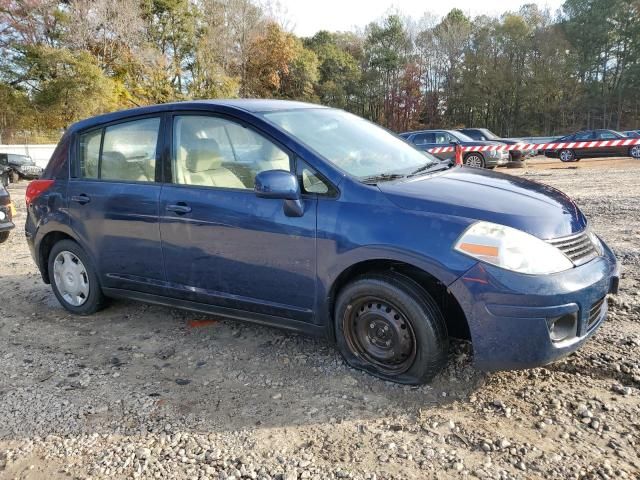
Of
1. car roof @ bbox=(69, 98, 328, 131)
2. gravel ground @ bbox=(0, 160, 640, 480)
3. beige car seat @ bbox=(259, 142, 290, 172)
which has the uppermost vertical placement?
car roof @ bbox=(69, 98, 328, 131)

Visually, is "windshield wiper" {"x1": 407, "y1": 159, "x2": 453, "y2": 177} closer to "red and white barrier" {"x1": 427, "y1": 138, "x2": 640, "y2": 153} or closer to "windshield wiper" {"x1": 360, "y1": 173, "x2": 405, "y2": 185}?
"windshield wiper" {"x1": 360, "y1": 173, "x2": 405, "y2": 185}

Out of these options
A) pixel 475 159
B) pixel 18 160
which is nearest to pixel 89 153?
pixel 475 159

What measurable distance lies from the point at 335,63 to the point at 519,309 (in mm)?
49969

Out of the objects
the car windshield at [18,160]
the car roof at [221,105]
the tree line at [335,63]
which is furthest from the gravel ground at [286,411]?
the tree line at [335,63]

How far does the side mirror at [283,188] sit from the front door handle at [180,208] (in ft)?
2.17


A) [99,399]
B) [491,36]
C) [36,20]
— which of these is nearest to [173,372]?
[99,399]

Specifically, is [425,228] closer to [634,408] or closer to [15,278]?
[634,408]

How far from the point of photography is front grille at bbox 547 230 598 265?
2.73 meters

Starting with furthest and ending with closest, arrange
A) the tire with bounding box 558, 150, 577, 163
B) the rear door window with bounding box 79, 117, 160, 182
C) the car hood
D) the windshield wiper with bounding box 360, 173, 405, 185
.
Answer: the tire with bounding box 558, 150, 577, 163 → the rear door window with bounding box 79, 117, 160, 182 → the windshield wiper with bounding box 360, 173, 405, 185 → the car hood

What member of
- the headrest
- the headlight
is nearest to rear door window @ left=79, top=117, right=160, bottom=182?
the headrest

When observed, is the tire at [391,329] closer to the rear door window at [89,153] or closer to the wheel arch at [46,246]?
the rear door window at [89,153]

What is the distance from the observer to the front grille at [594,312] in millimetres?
2797

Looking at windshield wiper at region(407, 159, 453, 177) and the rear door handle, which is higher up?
windshield wiper at region(407, 159, 453, 177)

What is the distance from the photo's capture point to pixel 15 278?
18.7 ft
